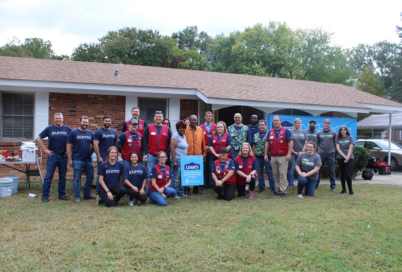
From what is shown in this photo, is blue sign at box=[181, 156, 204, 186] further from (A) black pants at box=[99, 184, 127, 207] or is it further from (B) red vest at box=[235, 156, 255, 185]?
(A) black pants at box=[99, 184, 127, 207]

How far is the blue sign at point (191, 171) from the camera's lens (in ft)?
21.5

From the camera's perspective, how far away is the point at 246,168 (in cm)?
698

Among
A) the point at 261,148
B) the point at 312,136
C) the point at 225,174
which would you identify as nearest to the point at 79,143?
the point at 225,174

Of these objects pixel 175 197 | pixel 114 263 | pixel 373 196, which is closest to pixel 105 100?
pixel 175 197

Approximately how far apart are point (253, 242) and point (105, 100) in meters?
7.48

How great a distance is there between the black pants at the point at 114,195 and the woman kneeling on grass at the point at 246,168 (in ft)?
8.44

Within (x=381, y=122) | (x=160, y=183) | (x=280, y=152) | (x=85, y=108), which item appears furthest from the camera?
(x=381, y=122)

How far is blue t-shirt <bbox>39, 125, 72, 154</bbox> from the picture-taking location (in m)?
6.35

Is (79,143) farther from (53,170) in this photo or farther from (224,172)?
(224,172)

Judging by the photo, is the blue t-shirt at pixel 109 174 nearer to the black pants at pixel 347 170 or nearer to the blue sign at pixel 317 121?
the black pants at pixel 347 170

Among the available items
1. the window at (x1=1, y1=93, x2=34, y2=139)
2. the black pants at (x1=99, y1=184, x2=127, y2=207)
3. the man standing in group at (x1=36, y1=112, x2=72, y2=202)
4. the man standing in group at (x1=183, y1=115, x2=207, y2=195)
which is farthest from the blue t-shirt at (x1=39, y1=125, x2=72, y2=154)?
the window at (x1=1, y1=93, x2=34, y2=139)

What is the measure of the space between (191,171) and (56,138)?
9.53ft

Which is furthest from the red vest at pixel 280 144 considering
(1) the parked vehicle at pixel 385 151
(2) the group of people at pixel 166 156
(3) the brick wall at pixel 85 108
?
(1) the parked vehicle at pixel 385 151

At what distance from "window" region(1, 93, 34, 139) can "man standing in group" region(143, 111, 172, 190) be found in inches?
204
